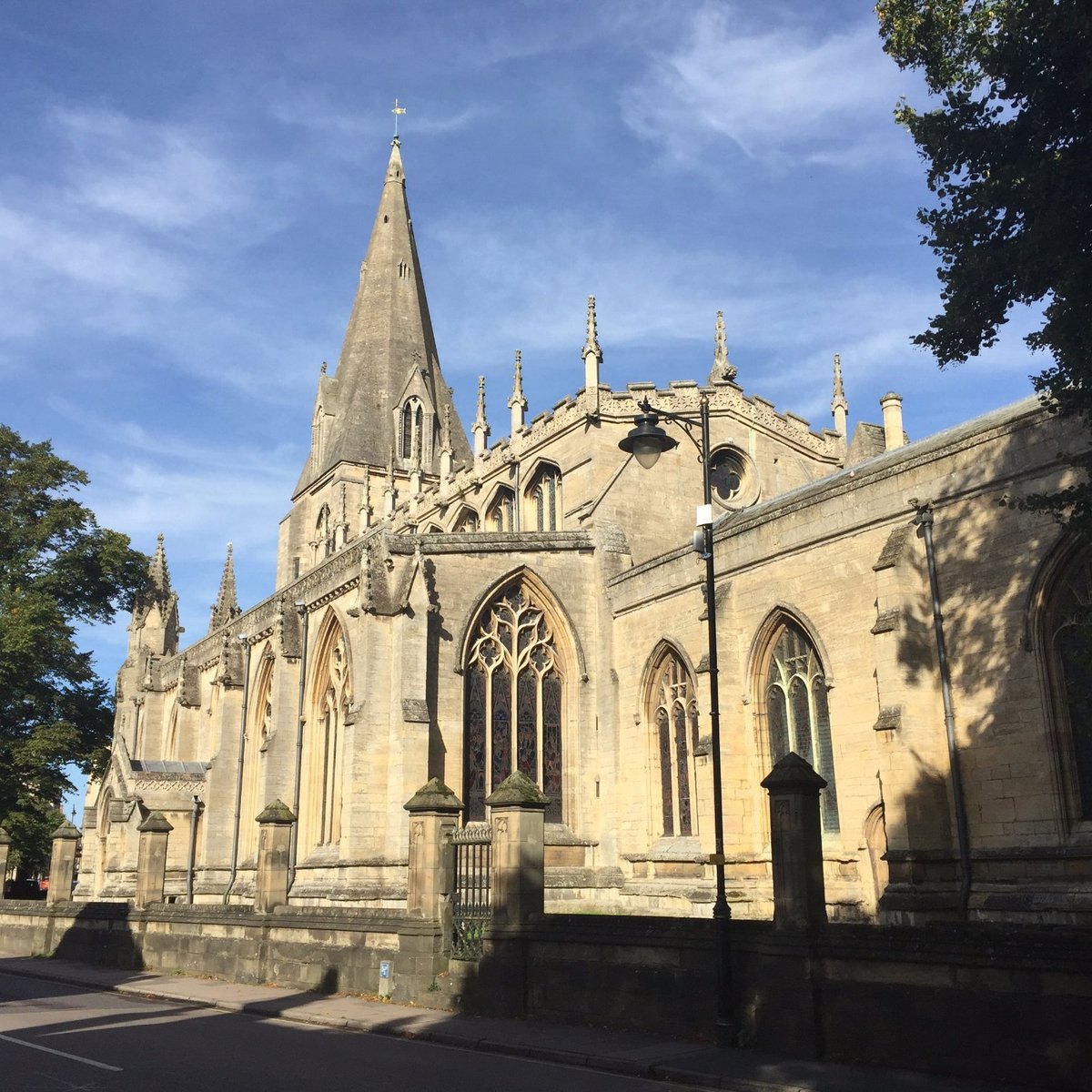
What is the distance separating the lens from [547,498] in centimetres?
3341

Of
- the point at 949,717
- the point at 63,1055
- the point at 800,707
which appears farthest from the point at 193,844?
the point at 949,717

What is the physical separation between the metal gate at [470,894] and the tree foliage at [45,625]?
71.1 ft

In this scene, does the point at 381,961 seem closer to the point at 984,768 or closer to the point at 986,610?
the point at 984,768

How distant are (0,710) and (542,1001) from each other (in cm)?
2764

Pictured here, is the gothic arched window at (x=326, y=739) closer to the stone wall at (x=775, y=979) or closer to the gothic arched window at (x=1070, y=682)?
the stone wall at (x=775, y=979)

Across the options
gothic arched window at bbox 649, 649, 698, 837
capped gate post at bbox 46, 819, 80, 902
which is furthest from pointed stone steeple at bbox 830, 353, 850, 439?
capped gate post at bbox 46, 819, 80, 902

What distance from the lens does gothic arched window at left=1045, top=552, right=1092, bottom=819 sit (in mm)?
16016

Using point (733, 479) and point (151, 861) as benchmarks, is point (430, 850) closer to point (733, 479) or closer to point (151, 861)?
point (151, 861)

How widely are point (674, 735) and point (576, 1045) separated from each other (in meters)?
12.2

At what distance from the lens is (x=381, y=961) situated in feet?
55.2

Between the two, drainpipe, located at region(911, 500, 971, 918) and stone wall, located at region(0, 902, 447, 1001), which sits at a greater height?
drainpipe, located at region(911, 500, 971, 918)

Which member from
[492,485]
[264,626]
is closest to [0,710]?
[264,626]

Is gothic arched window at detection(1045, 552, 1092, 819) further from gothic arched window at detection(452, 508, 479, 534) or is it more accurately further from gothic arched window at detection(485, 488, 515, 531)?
gothic arched window at detection(452, 508, 479, 534)

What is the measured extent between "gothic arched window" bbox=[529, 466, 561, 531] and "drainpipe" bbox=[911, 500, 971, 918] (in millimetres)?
14884
